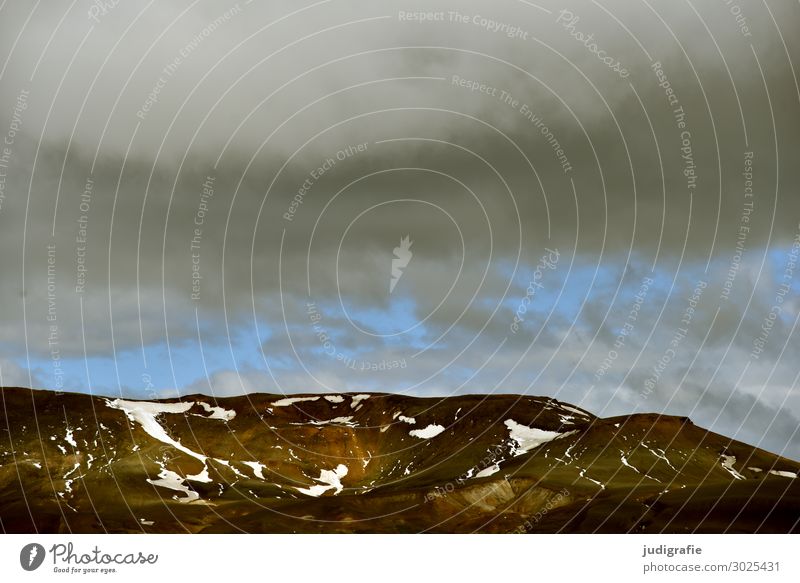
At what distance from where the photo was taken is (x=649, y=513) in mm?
122625

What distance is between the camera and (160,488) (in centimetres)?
19188

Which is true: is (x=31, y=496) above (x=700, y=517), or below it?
below
